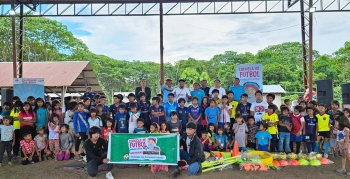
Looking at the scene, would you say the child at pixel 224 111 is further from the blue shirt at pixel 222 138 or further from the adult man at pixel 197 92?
the adult man at pixel 197 92

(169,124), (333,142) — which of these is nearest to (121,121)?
(169,124)

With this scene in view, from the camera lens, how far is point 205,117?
25.7ft

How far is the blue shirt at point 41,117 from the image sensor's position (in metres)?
7.78

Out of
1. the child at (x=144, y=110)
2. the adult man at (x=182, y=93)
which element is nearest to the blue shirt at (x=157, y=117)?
the child at (x=144, y=110)

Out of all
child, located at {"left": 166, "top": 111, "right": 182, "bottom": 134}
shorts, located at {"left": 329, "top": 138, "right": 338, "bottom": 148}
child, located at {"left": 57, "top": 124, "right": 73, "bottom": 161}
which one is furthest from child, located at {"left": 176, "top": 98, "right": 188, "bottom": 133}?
shorts, located at {"left": 329, "top": 138, "right": 338, "bottom": 148}

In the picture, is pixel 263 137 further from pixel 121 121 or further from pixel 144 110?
pixel 121 121

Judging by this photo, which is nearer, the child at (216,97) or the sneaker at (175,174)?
the sneaker at (175,174)

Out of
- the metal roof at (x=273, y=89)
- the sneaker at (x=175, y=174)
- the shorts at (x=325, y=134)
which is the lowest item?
the sneaker at (x=175, y=174)

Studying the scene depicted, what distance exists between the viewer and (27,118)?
295 inches

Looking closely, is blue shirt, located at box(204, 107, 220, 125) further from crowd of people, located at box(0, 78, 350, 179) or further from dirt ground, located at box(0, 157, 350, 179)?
dirt ground, located at box(0, 157, 350, 179)

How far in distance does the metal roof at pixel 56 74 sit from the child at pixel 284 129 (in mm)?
12484

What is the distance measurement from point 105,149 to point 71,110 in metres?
2.27

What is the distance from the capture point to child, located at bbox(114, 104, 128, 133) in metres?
7.27

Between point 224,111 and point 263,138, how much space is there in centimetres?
123
